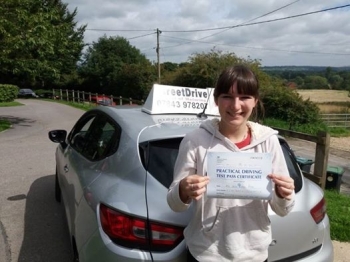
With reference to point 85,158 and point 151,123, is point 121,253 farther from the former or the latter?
point 85,158

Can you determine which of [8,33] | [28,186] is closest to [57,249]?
[28,186]

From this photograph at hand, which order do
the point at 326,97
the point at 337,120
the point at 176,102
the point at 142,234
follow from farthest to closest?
the point at 326,97
the point at 337,120
the point at 176,102
the point at 142,234

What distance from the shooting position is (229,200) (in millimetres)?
1726

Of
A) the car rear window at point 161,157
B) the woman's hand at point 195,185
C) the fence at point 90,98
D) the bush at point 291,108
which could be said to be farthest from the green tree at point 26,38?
the bush at point 291,108

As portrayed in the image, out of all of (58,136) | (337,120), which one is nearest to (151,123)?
(58,136)

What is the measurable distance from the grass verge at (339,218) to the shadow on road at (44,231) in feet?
9.35

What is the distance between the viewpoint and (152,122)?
2875mm

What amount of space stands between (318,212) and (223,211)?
98cm

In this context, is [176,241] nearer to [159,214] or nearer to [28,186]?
[159,214]

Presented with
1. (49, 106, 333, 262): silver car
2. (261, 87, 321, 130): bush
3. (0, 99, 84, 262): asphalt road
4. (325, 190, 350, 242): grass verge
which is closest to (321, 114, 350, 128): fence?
(261, 87, 321, 130): bush

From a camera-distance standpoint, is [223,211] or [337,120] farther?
[337,120]

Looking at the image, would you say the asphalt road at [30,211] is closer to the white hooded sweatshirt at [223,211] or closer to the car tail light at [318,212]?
the white hooded sweatshirt at [223,211]

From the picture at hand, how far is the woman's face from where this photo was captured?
1.71m

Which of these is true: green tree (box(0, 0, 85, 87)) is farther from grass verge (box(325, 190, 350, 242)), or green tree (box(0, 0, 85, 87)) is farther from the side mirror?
grass verge (box(325, 190, 350, 242))
